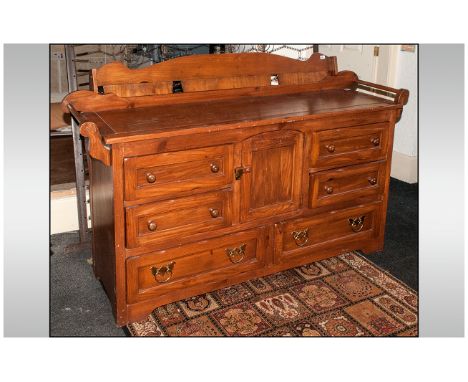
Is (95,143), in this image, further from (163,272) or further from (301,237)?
(301,237)

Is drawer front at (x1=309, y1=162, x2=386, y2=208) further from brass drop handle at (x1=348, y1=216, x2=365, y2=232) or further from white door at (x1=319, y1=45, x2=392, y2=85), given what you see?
white door at (x1=319, y1=45, x2=392, y2=85)

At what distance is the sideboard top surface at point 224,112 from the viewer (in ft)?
7.88

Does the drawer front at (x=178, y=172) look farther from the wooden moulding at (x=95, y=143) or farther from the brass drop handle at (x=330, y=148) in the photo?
the brass drop handle at (x=330, y=148)

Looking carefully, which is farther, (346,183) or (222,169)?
(346,183)

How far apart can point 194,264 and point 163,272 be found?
17 cm

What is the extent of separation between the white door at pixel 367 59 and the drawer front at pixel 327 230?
69.1 inches

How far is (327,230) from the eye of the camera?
3117 mm

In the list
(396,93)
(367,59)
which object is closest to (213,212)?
(396,93)

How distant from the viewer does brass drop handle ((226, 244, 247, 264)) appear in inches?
110

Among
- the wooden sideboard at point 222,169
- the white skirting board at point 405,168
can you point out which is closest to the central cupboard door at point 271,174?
the wooden sideboard at point 222,169

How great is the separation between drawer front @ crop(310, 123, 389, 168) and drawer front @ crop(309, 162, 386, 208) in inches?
2.1

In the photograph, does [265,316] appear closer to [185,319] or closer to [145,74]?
[185,319]

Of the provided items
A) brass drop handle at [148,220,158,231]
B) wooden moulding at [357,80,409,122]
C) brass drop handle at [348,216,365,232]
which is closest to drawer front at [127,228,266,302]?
brass drop handle at [148,220,158,231]

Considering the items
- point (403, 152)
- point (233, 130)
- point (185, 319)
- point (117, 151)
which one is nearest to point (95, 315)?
point (185, 319)
